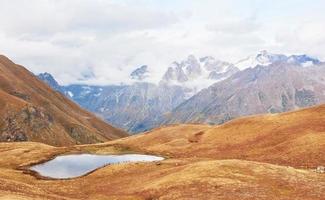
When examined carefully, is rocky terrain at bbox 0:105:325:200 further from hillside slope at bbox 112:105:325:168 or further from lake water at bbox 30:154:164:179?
lake water at bbox 30:154:164:179

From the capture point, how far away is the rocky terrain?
69312 mm

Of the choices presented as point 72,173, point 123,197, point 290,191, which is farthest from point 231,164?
point 72,173

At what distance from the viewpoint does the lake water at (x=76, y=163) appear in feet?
318

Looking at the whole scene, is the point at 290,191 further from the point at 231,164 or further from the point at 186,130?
the point at 186,130

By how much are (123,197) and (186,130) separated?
98.7 m

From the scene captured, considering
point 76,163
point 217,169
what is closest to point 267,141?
point 217,169

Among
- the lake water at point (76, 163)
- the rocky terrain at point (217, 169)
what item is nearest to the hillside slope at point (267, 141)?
the rocky terrain at point (217, 169)

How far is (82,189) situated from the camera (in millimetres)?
78938

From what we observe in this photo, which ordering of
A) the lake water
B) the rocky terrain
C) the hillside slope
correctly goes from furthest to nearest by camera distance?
the hillside slope, the lake water, the rocky terrain

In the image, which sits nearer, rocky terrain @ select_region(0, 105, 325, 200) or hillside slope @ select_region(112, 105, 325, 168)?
rocky terrain @ select_region(0, 105, 325, 200)

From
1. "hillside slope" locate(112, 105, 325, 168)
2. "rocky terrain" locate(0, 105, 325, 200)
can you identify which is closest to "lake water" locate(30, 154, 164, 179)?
"rocky terrain" locate(0, 105, 325, 200)

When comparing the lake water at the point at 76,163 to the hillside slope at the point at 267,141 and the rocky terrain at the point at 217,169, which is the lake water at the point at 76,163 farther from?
the hillside slope at the point at 267,141

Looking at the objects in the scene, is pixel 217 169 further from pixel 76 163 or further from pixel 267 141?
pixel 76 163

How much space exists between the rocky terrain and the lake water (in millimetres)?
3277
